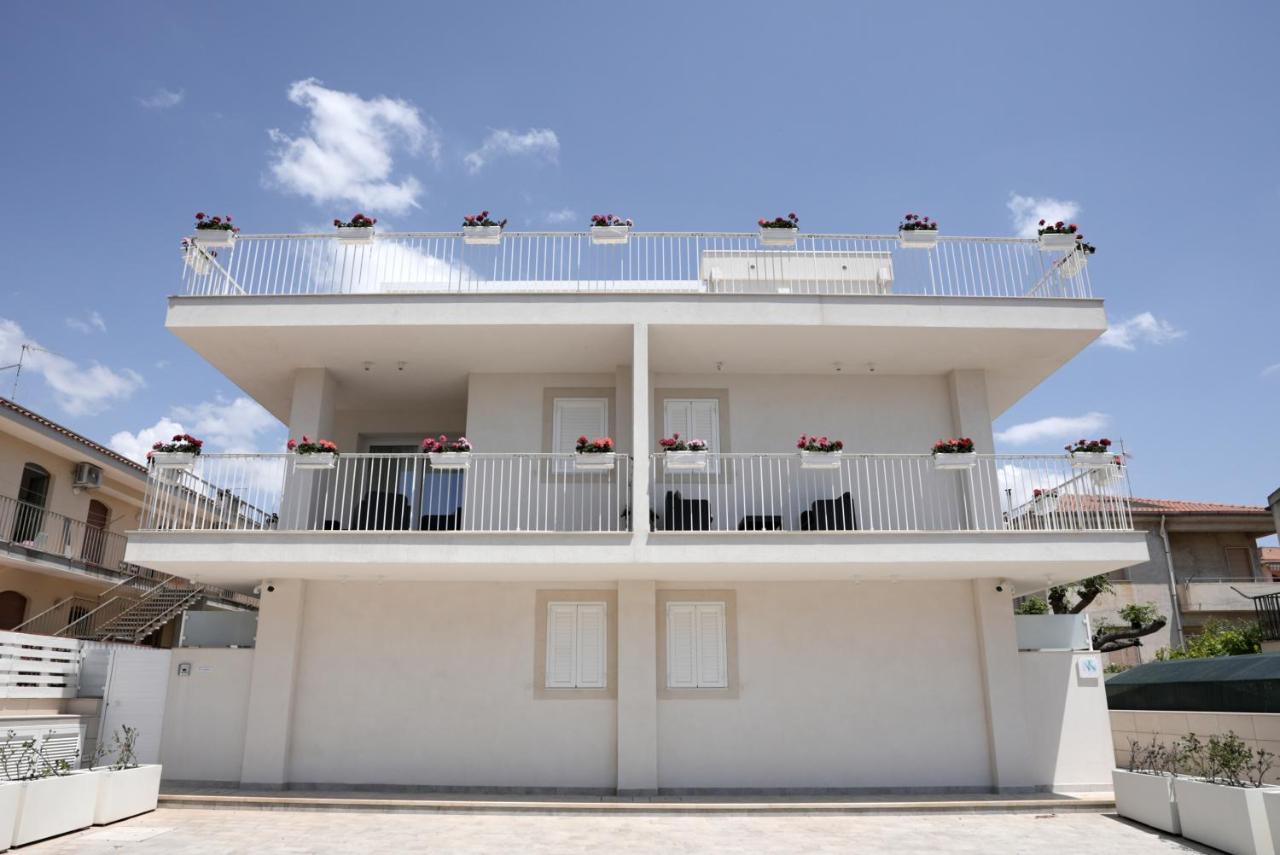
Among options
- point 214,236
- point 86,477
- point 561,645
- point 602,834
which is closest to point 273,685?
point 561,645

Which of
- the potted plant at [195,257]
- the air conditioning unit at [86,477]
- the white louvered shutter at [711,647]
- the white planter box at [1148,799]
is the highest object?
the potted plant at [195,257]

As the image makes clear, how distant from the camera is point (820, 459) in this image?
460 inches

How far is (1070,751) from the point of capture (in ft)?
41.2

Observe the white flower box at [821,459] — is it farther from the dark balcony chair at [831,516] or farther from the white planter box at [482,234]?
the white planter box at [482,234]

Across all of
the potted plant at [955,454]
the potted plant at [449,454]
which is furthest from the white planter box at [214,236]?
the potted plant at [955,454]

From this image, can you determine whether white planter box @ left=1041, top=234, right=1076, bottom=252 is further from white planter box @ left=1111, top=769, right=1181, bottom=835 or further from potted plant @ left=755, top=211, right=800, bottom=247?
white planter box @ left=1111, top=769, right=1181, bottom=835

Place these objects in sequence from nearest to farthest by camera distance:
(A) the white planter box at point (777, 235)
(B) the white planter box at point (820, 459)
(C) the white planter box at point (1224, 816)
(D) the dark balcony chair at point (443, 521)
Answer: (C) the white planter box at point (1224, 816) < (B) the white planter box at point (820, 459) < (A) the white planter box at point (777, 235) < (D) the dark balcony chair at point (443, 521)

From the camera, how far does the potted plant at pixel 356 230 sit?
41.9 ft

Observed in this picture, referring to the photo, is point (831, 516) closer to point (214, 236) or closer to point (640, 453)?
point (640, 453)

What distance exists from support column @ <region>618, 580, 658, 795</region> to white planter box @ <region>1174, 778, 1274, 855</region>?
251 inches

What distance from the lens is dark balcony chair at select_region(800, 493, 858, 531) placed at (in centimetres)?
1262

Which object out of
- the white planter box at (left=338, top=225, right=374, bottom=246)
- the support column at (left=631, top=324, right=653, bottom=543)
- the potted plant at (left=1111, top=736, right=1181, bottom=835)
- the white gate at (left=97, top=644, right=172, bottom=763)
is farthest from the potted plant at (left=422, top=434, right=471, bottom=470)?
the potted plant at (left=1111, top=736, right=1181, bottom=835)

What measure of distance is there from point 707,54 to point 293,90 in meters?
5.54

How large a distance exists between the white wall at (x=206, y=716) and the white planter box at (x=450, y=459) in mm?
4415
